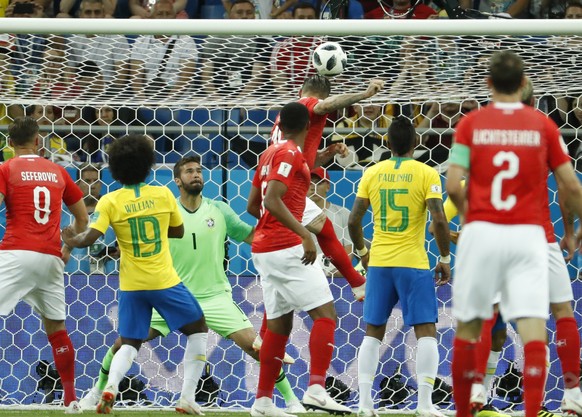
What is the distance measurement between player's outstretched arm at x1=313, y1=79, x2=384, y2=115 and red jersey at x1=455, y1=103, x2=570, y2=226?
2.01 metres

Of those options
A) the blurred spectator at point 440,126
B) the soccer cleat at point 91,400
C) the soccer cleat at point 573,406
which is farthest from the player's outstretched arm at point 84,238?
the blurred spectator at point 440,126

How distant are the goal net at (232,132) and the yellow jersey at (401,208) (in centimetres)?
143

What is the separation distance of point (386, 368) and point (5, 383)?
311 centimetres

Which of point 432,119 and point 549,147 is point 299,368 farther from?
point 549,147

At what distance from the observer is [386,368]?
31.5 ft

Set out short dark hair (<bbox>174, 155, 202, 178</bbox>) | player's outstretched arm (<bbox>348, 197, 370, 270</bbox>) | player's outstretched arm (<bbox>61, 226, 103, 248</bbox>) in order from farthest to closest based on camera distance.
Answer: short dark hair (<bbox>174, 155, 202, 178</bbox>) < player's outstretched arm (<bbox>348, 197, 370, 270</bbox>) < player's outstretched arm (<bbox>61, 226, 103, 248</bbox>)

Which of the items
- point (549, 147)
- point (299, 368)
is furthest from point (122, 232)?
point (549, 147)

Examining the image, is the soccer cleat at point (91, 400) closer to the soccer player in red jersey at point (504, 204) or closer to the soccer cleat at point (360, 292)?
the soccer cleat at point (360, 292)

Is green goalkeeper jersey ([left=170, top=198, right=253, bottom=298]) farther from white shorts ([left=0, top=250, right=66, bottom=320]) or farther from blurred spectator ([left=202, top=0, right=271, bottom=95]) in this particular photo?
white shorts ([left=0, top=250, right=66, bottom=320])

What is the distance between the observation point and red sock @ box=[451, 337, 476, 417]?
569 centimetres

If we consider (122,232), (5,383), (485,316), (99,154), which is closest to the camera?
(485,316)

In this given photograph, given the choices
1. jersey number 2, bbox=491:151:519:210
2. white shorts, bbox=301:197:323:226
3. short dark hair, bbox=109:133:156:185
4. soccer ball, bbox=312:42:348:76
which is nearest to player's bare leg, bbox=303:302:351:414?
white shorts, bbox=301:197:323:226

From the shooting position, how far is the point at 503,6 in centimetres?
1234

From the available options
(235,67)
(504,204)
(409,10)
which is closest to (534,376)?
(504,204)
